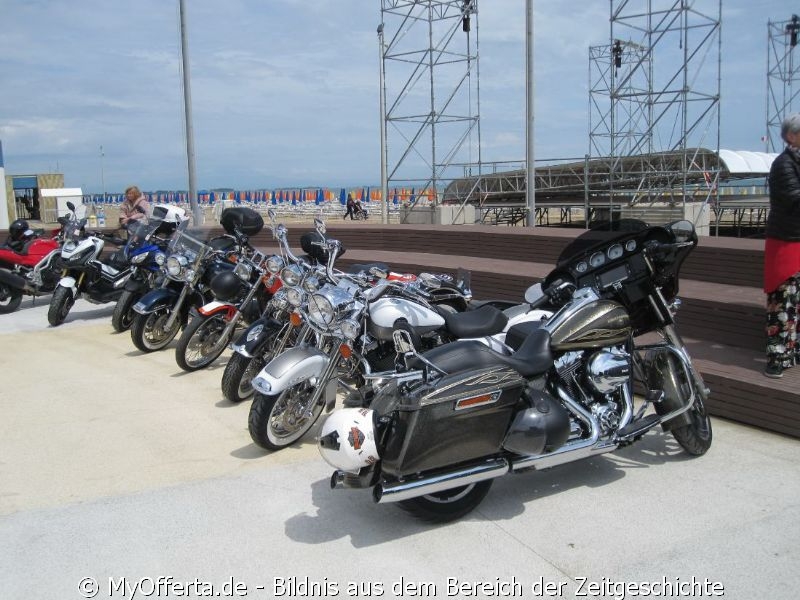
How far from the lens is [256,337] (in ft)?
17.0

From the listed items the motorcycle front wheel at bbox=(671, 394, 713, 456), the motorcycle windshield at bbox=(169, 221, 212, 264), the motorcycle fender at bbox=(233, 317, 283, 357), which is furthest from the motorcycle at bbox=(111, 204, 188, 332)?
the motorcycle front wheel at bbox=(671, 394, 713, 456)

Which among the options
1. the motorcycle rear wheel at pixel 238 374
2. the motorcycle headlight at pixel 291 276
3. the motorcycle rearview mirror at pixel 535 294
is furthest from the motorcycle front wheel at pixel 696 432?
the motorcycle rear wheel at pixel 238 374

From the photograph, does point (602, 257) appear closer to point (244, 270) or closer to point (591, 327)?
point (591, 327)

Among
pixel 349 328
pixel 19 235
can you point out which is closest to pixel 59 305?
pixel 19 235

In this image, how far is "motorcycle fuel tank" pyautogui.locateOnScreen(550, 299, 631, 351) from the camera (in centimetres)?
372

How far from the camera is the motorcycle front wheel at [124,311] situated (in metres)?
8.08

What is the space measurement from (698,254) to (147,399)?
4814mm

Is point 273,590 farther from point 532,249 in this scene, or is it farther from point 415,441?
point 532,249

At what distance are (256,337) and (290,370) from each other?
40.1 inches

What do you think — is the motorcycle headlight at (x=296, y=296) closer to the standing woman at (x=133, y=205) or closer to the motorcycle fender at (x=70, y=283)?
the motorcycle fender at (x=70, y=283)

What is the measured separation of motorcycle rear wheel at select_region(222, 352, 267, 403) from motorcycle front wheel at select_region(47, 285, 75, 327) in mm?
4168

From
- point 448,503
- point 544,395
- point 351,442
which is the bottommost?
point 448,503

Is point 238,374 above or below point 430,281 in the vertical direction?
below

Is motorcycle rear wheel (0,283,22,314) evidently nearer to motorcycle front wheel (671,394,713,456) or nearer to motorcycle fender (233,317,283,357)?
motorcycle fender (233,317,283,357)
